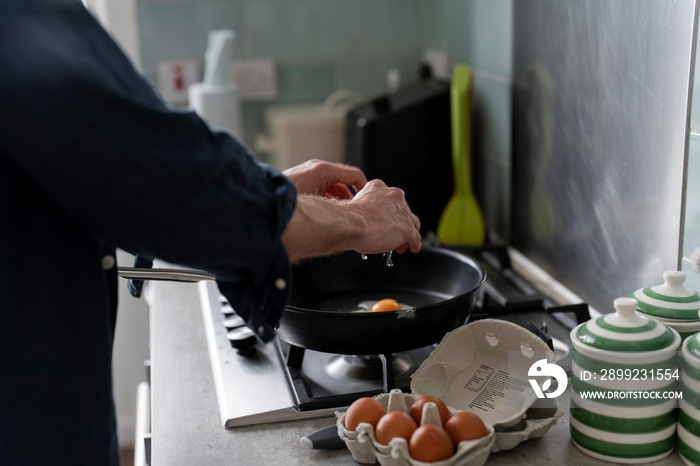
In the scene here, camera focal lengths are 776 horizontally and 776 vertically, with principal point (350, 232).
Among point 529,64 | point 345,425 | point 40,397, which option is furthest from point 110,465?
point 529,64

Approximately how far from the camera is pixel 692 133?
0.93m

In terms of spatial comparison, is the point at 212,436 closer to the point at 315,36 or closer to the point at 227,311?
the point at 227,311

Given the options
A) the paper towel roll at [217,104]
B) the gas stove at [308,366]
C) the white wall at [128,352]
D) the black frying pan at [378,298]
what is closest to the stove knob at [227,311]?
the gas stove at [308,366]

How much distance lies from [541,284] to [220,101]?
2.72ft

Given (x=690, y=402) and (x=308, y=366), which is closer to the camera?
(x=690, y=402)

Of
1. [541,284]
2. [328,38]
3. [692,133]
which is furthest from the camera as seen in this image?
[328,38]

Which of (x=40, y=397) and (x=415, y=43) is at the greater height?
(x=415, y=43)

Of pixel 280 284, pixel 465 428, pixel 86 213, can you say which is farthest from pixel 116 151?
pixel 465 428

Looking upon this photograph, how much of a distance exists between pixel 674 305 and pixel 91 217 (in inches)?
23.5

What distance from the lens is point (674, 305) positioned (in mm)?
828

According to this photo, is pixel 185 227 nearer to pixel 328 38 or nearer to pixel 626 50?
pixel 626 50

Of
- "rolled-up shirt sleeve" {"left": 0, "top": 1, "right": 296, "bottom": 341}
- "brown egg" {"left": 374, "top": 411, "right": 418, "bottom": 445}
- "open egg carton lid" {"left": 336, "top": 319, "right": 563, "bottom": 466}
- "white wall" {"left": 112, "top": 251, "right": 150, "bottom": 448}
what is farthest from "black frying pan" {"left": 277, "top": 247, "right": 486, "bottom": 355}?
"white wall" {"left": 112, "top": 251, "right": 150, "bottom": 448}

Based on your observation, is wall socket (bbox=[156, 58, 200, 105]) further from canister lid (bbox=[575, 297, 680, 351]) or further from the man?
canister lid (bbox=[575, 297, 680, 351])

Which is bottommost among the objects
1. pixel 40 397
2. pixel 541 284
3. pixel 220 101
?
pixel 541 284
